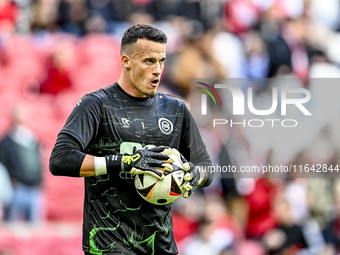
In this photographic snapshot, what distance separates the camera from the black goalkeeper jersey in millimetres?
3861

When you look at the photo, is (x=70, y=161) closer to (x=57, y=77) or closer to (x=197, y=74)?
(x=197, y=74)

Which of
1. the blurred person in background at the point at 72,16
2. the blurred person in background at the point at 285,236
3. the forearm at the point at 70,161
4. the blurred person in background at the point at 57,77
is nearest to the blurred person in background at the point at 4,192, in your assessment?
the blurred person in background at the point at 57,77

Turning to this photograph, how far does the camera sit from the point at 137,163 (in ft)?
11.9

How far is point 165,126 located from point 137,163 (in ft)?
2.10

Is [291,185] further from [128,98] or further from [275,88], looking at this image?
[128,98]

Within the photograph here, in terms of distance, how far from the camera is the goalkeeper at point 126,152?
366 cm

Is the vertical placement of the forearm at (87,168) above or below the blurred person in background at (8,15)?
below

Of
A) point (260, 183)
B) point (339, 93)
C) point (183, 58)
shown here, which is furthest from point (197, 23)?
point (260, 183)

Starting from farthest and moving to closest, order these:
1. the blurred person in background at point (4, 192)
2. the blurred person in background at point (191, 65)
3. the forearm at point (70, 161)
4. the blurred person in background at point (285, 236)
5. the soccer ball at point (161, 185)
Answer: the blurred person in background at point (191, 65) → the blurred person in background at point (4, 192) → the blurred person in background at point (285, 236) → the soccer ball at point (161, 185) → the forearm at point (70, 161)

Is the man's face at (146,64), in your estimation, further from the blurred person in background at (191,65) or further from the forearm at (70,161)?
the blurred person in background at (191,65)

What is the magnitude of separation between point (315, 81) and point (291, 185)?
108 inches

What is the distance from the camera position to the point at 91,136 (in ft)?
12.6

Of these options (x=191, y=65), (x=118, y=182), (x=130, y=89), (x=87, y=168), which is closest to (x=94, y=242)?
(x=118, y=182)

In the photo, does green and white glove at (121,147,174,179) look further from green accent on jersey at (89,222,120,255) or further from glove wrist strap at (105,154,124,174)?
green accent on jersey at (89,222,120,255)
